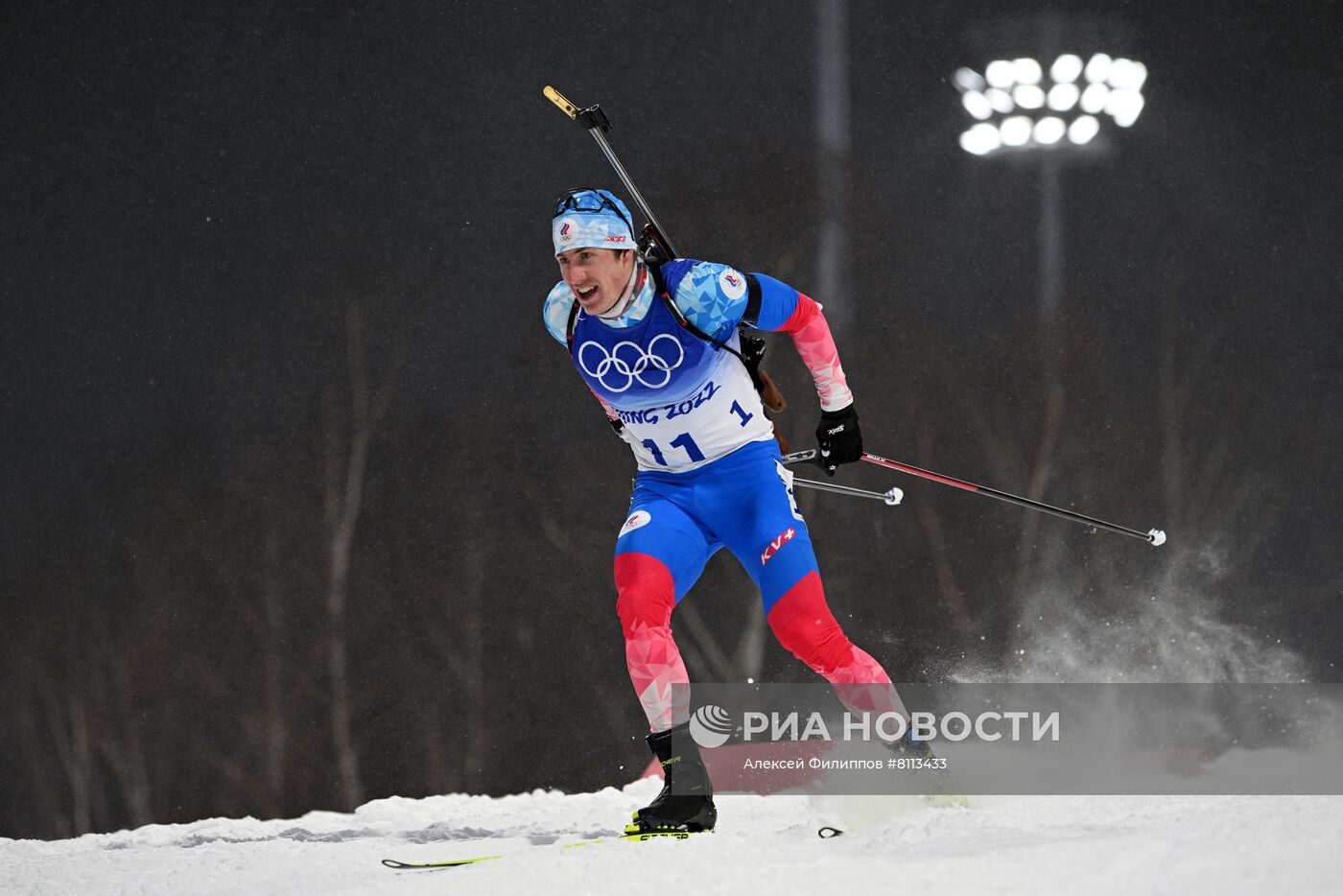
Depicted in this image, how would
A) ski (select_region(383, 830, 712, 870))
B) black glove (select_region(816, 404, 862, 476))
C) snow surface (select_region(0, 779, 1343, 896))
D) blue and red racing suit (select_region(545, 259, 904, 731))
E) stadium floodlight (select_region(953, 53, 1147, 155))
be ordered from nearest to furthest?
snow surface (select_region(0, 779, 1343, 896)), ski (select_region(383, 830, 712, 870)), blue and red racing suit (select_region(545, 259, 904, 731)), black glove (select_region(816, 404, 862, 476)), stadium floodlight (select_region(953, 53, 1147, 155))

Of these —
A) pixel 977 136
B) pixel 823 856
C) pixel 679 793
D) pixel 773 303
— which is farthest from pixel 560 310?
pixel 977 136

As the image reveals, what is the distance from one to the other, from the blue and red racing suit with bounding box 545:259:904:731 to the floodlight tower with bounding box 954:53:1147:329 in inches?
115

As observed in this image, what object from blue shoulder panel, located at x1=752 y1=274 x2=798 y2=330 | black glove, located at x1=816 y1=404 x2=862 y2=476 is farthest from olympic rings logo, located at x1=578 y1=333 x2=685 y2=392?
black glove, located at x1=816 y1=404 x2=862 y2=476

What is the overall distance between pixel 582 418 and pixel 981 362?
1.80 metres

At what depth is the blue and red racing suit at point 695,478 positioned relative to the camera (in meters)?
2.65

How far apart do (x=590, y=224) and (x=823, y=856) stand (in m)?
1.41

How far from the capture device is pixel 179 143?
17.6 ft

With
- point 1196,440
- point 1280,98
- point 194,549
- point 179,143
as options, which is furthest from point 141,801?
point 1280,98

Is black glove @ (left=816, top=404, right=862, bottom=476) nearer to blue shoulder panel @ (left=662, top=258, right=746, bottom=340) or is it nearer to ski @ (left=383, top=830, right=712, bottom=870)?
blue shoulder panel @ (left=662, top=258, right=746, bottom=340)

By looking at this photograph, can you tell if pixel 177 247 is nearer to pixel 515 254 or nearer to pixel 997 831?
pixel 515 254

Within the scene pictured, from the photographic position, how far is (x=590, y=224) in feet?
8.84

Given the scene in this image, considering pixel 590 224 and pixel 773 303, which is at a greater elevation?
pixel 590 224

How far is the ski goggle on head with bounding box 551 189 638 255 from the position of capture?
269 centimetres

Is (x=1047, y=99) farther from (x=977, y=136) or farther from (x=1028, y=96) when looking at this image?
(x=977, y=136)
